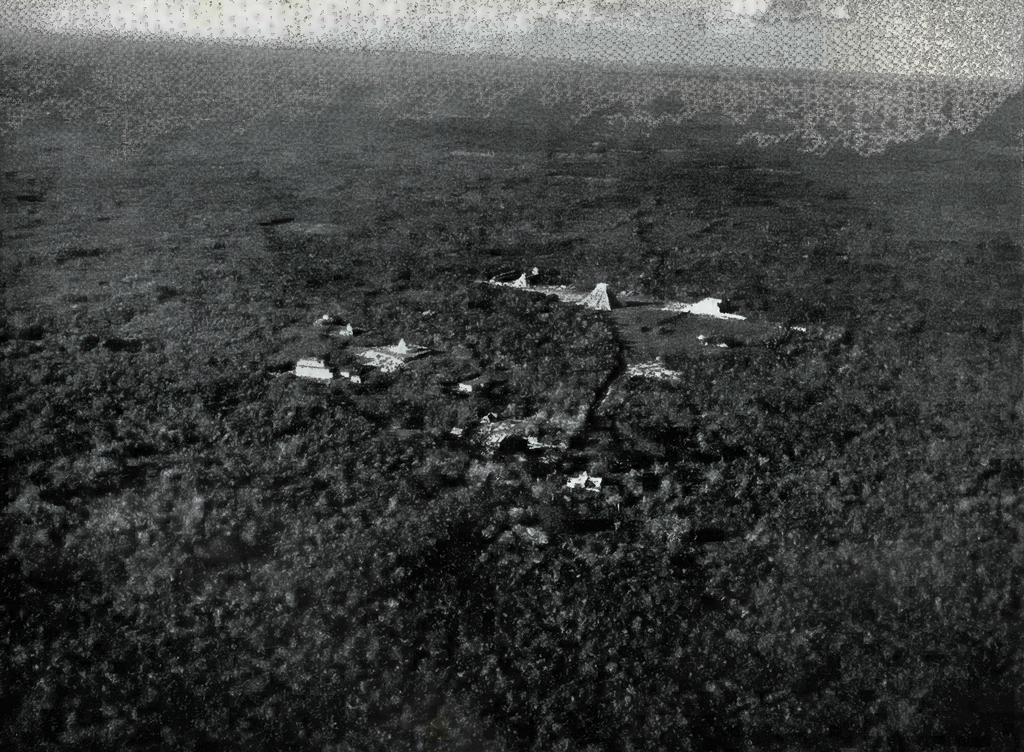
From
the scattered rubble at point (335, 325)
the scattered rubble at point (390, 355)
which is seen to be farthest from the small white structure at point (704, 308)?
the scattered rubble at point (335, 325)

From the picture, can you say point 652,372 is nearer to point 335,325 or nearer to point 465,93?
point 335,325

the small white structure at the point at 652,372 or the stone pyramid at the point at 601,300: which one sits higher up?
the stone pyramid at the point at 601,300

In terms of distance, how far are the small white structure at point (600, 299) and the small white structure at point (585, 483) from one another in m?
2.05

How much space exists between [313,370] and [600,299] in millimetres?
1983

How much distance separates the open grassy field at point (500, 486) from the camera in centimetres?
250

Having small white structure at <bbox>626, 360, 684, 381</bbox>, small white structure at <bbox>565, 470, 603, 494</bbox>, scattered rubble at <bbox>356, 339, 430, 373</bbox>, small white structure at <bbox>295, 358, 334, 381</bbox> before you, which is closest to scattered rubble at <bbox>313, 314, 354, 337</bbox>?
scattered rubble at <bbox>356, 339, 430, 373</bbox>

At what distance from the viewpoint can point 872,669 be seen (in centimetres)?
264

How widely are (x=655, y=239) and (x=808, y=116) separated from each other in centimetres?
525

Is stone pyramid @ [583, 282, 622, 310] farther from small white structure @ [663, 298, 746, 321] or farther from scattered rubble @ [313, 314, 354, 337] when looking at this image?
scattered rubble @ [313, 314, 354, 337]

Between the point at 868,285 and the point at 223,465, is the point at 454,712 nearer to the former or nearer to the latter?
the point at 223,465

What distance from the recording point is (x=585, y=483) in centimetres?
355

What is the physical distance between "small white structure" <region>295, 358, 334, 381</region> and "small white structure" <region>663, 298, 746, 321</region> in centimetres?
225

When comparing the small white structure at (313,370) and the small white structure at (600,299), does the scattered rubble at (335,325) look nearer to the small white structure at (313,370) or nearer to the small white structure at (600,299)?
the small white structure at (313,370)

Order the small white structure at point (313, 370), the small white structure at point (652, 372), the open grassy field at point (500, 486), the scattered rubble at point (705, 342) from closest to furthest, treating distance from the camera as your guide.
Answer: the open grassy field at point (500, 486)
the small white structure at point (313, 370)
the small white structure at point (652, 372)
the scattered rubble at point (705, 342)
